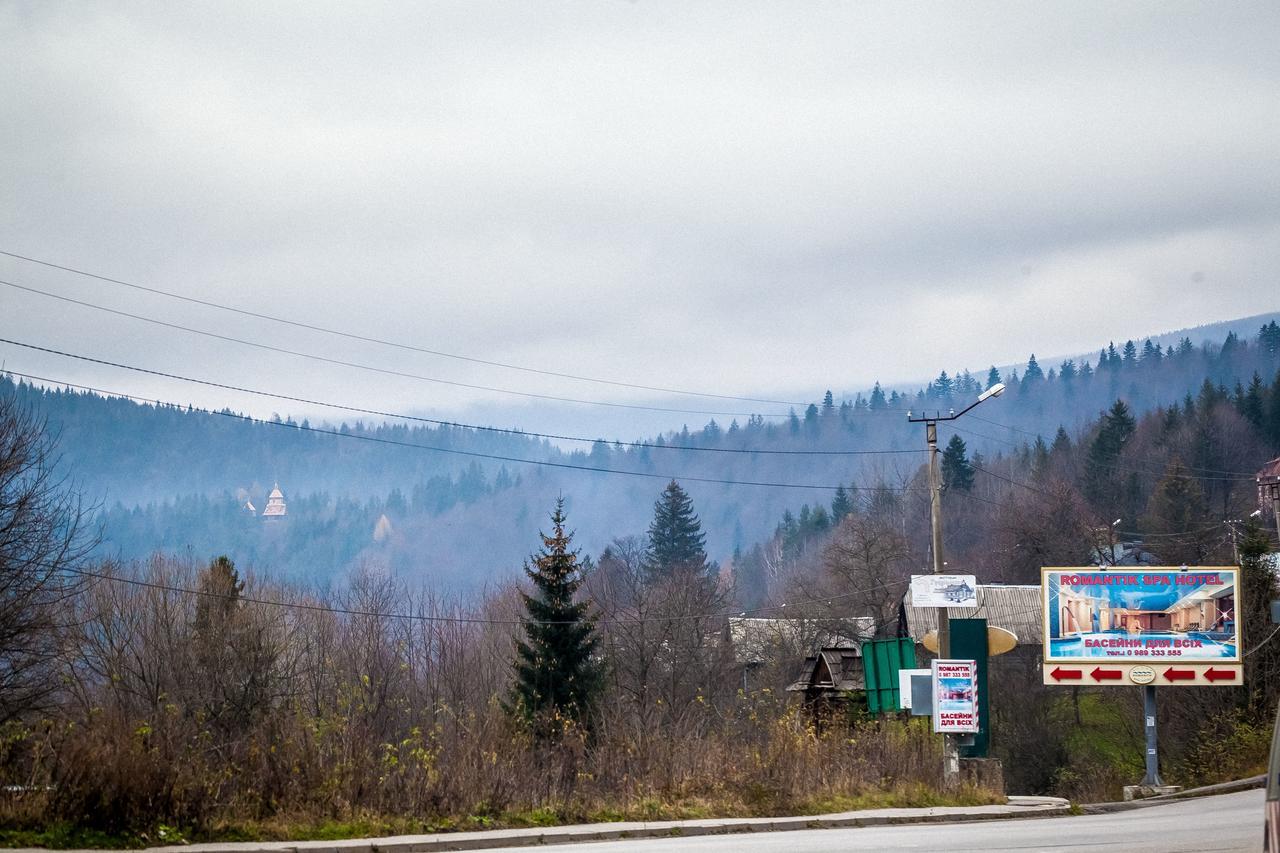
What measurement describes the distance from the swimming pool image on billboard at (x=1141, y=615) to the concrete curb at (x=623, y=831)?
13041mm

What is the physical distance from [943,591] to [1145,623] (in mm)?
13197

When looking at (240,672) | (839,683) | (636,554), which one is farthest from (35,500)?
(636,554)

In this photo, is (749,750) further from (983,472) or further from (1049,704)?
(983,472)

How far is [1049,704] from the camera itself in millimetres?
66562

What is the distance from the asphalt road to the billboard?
578 inches

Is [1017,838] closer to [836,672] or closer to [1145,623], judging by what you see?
[1145,623]

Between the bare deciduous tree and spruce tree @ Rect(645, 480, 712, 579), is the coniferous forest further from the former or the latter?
spruce tree @ Rect(645, 480, 712, 579)

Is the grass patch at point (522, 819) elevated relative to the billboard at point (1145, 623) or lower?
lower

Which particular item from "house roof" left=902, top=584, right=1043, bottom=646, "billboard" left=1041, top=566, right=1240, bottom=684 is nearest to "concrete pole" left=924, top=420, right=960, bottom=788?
"billboard" left=1041, top=566, right=1240, bottom=684

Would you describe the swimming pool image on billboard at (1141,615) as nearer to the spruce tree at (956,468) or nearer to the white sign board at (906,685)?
the white sign board at (906,685)

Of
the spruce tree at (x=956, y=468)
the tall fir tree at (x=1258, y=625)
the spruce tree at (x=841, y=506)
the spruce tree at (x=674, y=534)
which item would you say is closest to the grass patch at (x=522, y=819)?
the tall fir tree at (x=1258, y=625)

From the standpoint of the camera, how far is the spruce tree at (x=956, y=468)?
135m

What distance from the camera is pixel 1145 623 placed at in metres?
37.4

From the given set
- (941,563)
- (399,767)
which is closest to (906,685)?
(941,563)
